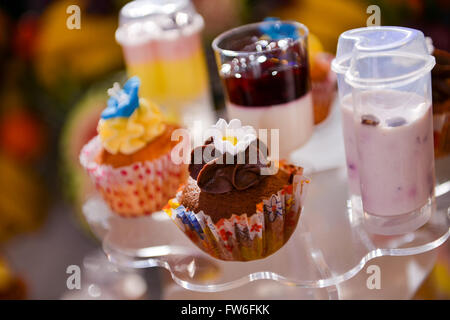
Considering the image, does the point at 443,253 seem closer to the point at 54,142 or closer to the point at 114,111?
the point at 114,111

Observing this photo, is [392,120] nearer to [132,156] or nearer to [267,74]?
[267,74]

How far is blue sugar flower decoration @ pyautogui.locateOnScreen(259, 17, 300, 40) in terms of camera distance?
1138mm

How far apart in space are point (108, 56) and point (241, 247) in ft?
3.07

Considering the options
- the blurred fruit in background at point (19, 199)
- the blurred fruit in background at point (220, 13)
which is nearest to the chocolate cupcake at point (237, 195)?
the blurred fruit in background at point (220, 13)

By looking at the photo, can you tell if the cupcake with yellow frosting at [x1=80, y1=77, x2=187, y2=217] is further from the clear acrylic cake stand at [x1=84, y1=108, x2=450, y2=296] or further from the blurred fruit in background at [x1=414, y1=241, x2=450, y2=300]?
the blurred fruit in background at [x1=414, y1=241, x2=450, y2=300]

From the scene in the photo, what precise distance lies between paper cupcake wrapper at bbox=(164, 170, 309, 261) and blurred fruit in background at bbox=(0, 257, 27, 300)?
0.79 metres

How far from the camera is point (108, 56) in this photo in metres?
1.68

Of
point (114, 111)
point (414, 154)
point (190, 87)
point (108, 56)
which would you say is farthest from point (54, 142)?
point (414, 154)

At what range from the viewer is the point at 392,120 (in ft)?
2.89

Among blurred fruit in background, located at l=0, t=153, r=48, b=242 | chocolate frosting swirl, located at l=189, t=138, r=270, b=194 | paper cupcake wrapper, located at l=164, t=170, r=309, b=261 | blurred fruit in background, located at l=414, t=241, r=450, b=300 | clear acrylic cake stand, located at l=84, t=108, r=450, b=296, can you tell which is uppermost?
chocolate frosting swirl, located at l=189, t=138, r=270, b=194

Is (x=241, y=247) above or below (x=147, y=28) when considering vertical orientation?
below

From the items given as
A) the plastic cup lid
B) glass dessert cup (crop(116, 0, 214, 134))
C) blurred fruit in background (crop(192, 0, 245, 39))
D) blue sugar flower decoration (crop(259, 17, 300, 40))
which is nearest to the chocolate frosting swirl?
blue sugar flower decoration (crop(259, 17, 300, 40))

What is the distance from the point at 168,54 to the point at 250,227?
671 mm

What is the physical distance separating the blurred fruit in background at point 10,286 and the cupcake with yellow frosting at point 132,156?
574 mm
